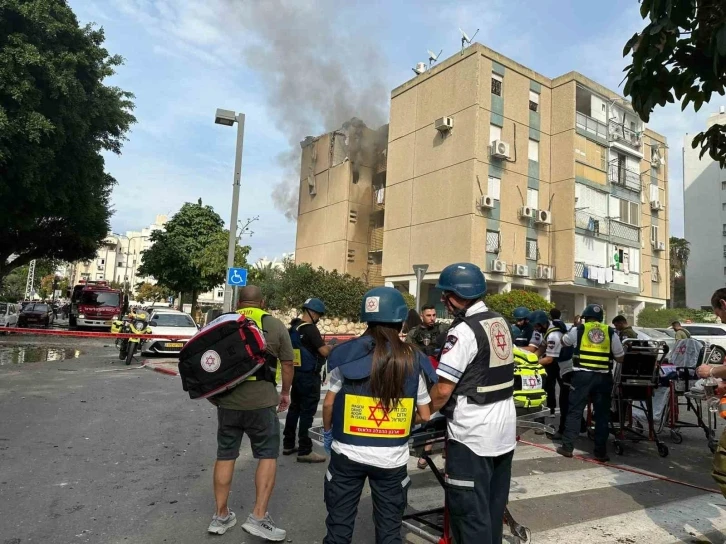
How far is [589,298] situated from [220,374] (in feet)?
115

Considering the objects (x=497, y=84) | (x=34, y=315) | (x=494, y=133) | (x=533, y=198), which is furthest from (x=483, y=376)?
(x=34, y=315)

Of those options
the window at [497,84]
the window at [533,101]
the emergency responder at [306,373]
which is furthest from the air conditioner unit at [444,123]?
the emergency responder at [306,373]

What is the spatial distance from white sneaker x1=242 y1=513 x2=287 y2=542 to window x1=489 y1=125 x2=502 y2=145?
27.7m

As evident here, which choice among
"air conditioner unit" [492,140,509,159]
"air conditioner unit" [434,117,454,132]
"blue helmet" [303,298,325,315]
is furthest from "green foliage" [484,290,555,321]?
"blue helmet" [303,298,325,315]

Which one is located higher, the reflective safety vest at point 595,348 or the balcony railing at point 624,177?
the balcony railing at point 624,177

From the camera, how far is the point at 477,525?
279 centimetres

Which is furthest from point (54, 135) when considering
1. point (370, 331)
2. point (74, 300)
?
point (370, 331)

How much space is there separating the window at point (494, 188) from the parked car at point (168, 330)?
17.9 meters

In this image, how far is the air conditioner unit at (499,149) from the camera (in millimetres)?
28344

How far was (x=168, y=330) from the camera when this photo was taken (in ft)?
51.8

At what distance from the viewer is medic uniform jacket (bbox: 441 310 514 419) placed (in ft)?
9.55

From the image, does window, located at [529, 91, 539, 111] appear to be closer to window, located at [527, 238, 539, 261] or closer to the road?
window, located at [527, 238, 539, 261]

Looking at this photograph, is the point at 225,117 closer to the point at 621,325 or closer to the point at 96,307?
the point at 621,325

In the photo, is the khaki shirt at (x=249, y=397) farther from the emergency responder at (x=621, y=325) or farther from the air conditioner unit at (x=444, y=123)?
the air conditioner unit at (x=444, y=123)
